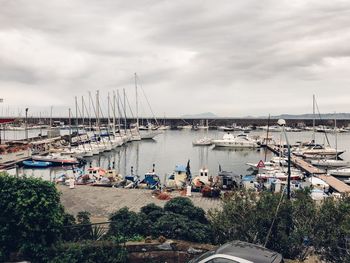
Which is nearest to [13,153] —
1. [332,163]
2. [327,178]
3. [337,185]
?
[327,178]

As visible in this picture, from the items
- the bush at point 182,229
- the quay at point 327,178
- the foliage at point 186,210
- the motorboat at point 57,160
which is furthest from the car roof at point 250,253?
the motorboat at point 57,160

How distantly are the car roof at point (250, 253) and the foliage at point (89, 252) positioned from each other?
423 centimetres

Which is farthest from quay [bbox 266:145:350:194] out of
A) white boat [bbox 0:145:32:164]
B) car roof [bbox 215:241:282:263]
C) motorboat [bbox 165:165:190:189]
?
white boat [bbox 0:145:32:164]

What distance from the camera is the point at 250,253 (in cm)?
780

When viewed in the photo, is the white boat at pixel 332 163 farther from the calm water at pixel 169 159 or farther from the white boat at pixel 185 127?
the white boat at pixel 185 127

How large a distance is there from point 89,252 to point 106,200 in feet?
35.0

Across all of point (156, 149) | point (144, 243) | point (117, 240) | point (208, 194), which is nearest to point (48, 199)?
point (117, 240)

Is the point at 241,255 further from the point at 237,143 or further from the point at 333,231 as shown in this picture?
the point at 237,143

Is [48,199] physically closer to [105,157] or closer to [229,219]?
[229,219]

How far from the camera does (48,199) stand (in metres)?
11.6

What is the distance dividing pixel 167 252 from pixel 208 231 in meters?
2.01

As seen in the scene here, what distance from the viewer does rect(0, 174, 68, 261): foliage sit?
11.0 meters

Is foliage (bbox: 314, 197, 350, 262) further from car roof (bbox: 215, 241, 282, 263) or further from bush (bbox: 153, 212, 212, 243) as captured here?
bush (bbox: 153, 212, 212, 243)

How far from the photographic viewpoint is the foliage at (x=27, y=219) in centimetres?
1103
